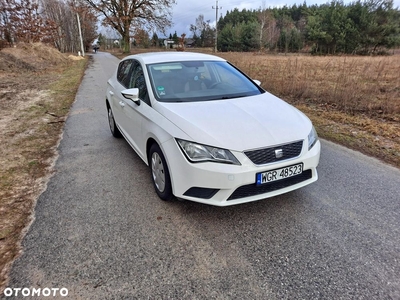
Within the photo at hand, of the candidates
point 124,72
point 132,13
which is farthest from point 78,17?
point 124,72

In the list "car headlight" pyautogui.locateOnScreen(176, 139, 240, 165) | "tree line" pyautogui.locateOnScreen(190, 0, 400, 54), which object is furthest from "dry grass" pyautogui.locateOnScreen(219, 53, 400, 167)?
"tree line" pyautogui.locateOnScreen(190, 0, 400, 54)

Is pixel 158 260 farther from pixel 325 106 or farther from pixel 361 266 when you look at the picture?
pixel 325 106

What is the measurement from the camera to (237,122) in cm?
277

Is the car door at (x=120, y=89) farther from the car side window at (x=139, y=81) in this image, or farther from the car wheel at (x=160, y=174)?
the car wheel at (x=160, y=174)

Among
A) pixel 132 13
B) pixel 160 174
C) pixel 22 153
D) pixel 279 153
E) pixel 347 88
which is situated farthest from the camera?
pixel 132 13

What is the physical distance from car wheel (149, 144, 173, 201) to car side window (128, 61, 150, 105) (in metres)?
0.67

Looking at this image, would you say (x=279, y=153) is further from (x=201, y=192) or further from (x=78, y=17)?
(x=78, y=17)

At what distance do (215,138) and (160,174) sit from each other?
889 millimetres

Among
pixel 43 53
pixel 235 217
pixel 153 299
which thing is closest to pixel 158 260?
pixel 153 299

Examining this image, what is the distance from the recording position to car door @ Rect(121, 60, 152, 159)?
3.38 metres

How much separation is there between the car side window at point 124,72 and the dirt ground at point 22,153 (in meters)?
1.69

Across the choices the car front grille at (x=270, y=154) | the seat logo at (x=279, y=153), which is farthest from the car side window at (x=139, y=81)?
the seat logo at (x=279, y=153)

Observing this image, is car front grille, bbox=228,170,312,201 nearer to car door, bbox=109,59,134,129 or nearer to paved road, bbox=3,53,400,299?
paved road, bbox=3,53,400,299

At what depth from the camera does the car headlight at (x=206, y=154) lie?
8.01 feet
